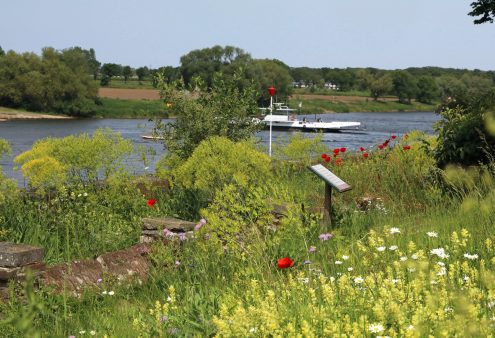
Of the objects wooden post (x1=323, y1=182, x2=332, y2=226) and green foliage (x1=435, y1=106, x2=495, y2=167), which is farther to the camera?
green foliage (x1=435, y1=106, x2=495, y2=167)

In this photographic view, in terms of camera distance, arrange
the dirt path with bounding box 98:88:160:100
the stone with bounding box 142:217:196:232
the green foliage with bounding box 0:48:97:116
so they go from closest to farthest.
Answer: the stone with bounding box 142:217:196:232, the green foliage with bounding box 0:48:97:116, the dirt path with bounding box 98:88:160:100

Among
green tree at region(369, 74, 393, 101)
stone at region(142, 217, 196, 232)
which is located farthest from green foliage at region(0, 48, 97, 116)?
stone at region(142, 217, 196, 232)

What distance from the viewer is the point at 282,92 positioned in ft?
315

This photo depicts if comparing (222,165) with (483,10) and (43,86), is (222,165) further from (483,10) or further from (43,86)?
(43,86)

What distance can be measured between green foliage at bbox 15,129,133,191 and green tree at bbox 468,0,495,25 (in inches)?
518

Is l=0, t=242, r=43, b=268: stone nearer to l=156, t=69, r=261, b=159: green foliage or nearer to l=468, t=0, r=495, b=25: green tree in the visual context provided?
l=156, t=69, r=261, b=159: green foliage

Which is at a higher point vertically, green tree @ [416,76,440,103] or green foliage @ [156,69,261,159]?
green foliage @ [156,69,261,159]

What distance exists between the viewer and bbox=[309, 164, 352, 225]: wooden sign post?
22.8ft

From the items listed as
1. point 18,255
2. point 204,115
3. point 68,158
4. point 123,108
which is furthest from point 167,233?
point 123,108

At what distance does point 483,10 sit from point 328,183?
14.4 meters

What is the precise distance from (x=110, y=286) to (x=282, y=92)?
3586 inches

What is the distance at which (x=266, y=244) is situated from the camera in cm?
601

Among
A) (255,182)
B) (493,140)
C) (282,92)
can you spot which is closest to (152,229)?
(255,182)

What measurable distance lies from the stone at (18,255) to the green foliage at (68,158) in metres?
3.20
